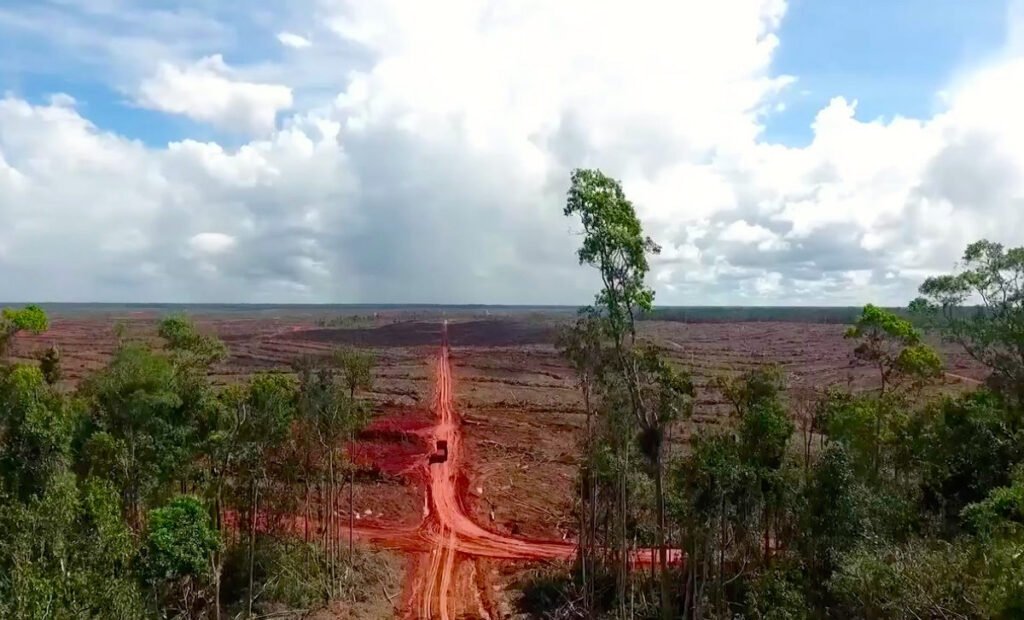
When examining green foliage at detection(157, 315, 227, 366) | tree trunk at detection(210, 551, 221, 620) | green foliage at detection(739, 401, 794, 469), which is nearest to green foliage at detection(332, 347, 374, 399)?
green foliage at detection(157, 315, 227, 366)

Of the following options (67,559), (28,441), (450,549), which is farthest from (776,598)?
(28,441)

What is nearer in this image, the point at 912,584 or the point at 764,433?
the point at 912,584

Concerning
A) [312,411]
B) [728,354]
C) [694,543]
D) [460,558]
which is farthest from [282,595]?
[728,354]

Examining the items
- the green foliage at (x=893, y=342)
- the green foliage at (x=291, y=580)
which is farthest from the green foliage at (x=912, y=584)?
the green foliage at (x=291, y=580)

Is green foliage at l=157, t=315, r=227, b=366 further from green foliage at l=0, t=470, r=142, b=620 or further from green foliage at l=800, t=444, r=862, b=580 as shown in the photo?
green foliage at l=800, t=444, r=862, b=580

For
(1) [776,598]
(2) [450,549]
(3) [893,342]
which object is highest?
(3) [893,342]

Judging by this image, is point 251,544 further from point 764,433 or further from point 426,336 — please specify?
point 426,336

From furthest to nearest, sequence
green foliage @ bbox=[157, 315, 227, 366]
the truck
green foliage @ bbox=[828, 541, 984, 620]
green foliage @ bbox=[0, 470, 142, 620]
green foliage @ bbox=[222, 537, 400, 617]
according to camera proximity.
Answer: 1. the truck
2. green foliage @ bbox=[157, 315, 227, 366]
3. green foliage @ bbox=[222, 537, 400, 617]
4. green foliage @ bbox=[0, 470, 142, 620]
5. green foliage @ bbox=[828, 541, 984, 620]
